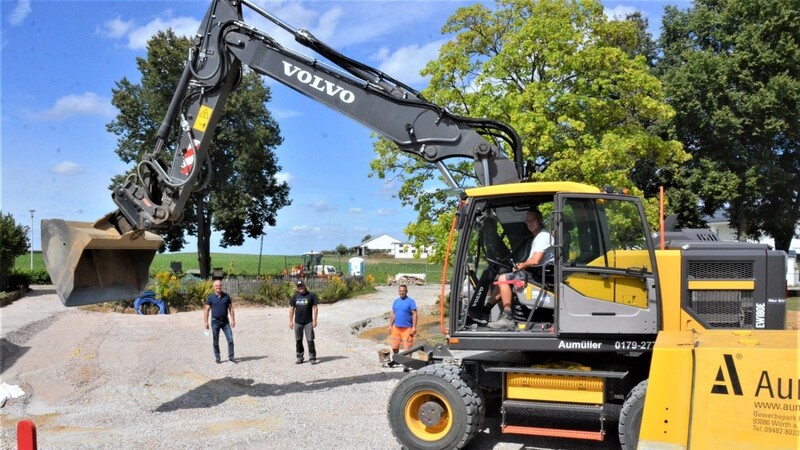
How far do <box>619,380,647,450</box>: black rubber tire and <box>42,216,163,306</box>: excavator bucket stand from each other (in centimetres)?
653

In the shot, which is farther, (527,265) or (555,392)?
(527,265)

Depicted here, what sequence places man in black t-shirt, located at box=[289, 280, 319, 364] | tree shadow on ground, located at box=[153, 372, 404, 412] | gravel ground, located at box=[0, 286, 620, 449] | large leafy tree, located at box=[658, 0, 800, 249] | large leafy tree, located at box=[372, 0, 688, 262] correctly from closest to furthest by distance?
gravel ground, located at box=[0, 286, 620, 449] → tree shadow on ground, located at box=[153, 372, 404, 412] → man in black t-shirt, located at box=[289, 280, 319, 364] → large leafy tree, located at box=[372, 0, 688, 262] → large leafy tree, located at box=[658, 0, 800, 249]

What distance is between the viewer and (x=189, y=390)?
10.5 meters

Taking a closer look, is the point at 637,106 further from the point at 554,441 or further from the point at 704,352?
the point at 704,352

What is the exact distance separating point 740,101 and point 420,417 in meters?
26.5

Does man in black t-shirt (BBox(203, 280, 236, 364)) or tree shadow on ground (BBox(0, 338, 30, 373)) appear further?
man in black t-shirt (BBox(203, 280, 236, 364))

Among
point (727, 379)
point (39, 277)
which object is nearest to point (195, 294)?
point (39, 277)

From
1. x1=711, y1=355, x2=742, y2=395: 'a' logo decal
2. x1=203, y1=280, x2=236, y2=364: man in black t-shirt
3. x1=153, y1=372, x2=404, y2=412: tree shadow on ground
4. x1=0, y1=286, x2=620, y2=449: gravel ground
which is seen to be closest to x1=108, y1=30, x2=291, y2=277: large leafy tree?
x1=0, y1=286, x2=620, y2=449: gravel ground

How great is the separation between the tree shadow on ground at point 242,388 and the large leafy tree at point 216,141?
1196 inches

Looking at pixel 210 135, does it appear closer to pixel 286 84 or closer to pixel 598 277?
pixel 286 84

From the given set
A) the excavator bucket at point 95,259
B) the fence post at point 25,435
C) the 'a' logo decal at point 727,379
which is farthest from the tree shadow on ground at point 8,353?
the 'a' logo decal at point 727,379

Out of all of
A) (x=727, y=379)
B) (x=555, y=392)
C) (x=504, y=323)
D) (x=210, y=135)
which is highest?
(x=210, y=135)

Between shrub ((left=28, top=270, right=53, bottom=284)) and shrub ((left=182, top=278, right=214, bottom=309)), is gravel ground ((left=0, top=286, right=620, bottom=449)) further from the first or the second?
shrub ((left=28, top=270, right=53, bottom=284))

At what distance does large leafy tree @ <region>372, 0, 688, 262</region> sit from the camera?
1628 centimetres
